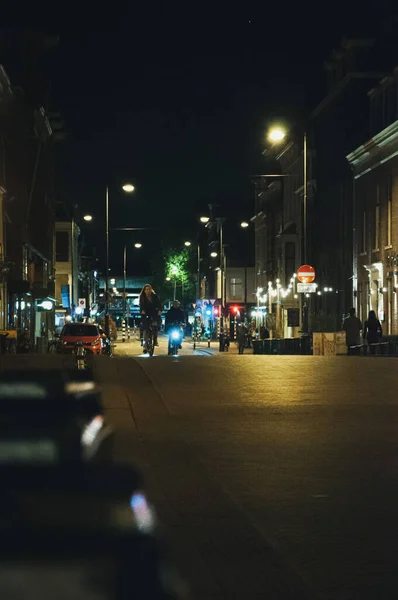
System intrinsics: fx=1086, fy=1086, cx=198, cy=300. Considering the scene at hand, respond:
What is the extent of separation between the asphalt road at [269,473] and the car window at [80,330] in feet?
66.6

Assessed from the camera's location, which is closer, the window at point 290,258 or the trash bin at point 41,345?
the trash bin at point 41,345

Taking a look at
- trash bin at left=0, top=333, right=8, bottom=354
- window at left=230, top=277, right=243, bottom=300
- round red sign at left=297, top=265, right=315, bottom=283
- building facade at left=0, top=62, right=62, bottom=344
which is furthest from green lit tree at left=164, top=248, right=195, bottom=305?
trash bin at left=0, top=333, right=8, bottom=354

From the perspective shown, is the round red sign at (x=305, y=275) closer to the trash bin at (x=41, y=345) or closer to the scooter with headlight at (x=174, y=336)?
the scooter with headlight at (x=174, y=336)

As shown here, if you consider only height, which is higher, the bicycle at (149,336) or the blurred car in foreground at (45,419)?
the bicycle at (149,336)

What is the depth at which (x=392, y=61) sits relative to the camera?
165 ft

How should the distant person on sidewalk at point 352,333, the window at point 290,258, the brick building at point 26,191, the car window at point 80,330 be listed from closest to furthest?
the distant person on sidewalk at point 352,333 → the car window at point 80,330 → the brick building at point 26,191 → the window at point 290,258

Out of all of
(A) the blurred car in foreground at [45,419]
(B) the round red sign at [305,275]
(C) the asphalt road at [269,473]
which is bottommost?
(C) the asphalt road at [269,473]

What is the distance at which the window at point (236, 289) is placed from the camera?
117000mm

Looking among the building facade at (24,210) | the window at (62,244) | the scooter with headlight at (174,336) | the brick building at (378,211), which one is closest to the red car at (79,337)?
the scooter with headlight at (174,336)

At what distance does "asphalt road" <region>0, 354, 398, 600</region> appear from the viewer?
22.4 ft

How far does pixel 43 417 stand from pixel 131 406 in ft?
19.0

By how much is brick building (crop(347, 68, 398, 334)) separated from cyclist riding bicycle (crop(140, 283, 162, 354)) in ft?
58.3

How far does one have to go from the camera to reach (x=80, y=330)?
40.2 metres

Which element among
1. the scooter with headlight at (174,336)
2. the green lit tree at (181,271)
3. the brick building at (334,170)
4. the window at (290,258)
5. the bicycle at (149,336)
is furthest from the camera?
the green lit tree at (181,271)
